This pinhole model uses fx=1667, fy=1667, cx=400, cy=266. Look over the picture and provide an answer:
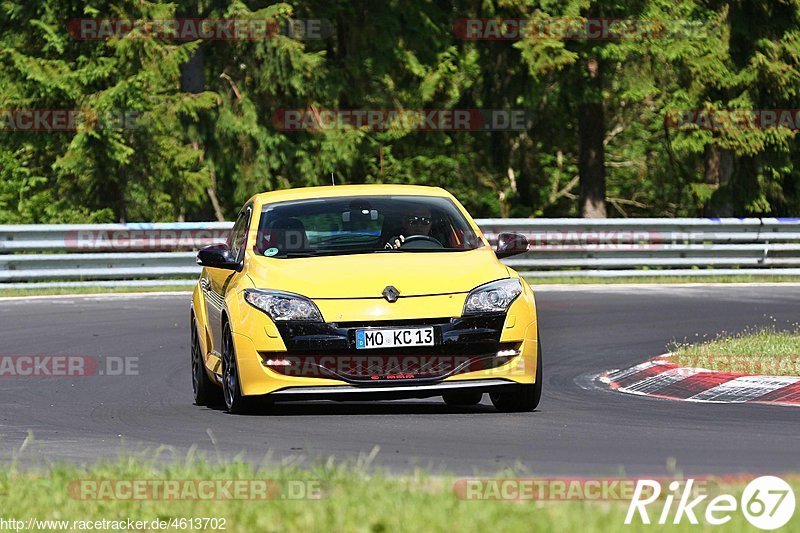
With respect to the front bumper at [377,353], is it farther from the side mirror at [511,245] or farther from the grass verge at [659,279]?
the grass verge at [659,279]

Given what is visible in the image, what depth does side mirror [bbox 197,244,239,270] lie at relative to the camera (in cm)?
1155

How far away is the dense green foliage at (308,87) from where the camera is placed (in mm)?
32906

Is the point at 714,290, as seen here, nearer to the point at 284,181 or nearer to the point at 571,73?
the point at 571,73

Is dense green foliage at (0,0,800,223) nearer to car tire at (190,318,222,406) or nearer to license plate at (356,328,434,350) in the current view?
car tire at (190,318,222,406)

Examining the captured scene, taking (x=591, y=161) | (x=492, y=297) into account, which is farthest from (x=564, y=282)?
(x=492, y=297)

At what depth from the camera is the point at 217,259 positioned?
11.6 meters

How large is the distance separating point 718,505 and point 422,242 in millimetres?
5468

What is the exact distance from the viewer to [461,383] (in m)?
10.6

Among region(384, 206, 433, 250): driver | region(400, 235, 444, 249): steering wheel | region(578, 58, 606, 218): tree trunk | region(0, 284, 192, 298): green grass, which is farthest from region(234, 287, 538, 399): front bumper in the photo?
region(578, 58, 606, 218): tree trunk

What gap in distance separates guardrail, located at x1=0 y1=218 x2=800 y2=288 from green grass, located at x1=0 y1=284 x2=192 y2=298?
0.41ft

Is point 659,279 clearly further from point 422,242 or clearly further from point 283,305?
point 283,305

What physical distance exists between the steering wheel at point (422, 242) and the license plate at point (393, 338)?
1.24 metres

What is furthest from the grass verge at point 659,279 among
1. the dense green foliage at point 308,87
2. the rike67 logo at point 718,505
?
the rike67 logo at point 718,505

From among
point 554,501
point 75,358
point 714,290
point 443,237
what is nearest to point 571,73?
point 714,290
